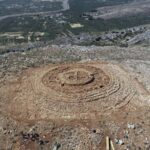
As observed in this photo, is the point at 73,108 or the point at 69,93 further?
the point at 69,93

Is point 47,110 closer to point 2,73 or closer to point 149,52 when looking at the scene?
point 2,73

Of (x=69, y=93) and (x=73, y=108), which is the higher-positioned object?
(x=69, y=93)

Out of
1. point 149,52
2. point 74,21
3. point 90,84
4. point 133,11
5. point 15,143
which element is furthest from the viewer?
point 133,11

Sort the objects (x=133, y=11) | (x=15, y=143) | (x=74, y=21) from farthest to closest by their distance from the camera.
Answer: (x=133, y=11) < (x=74, y=21) < (x=15, y=143)

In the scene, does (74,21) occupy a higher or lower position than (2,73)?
lower

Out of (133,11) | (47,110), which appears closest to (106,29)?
(133,11)

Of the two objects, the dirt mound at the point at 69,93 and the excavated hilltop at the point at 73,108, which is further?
the dirt mound at the point at 69,93

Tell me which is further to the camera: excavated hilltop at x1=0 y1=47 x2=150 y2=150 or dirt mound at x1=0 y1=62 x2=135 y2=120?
dirt mound at x1=0 y1=62 x2=135 y2=120

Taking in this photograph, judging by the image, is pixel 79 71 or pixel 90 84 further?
pixel 79 71
